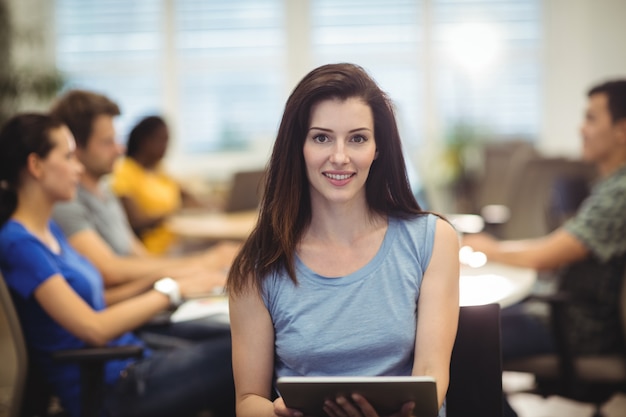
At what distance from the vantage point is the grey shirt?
2.68 metres

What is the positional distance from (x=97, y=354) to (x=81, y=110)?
1.27 m

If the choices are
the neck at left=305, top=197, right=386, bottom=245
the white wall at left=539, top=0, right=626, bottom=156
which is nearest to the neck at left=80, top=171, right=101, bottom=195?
the neck at left=305, top=197, right=386, bottom=245

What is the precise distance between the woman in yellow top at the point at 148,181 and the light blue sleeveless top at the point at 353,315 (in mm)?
2787

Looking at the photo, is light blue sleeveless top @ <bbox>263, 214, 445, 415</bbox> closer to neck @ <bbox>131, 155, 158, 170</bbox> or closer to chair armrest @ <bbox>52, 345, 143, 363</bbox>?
chair armrest @ <bbox>52, 345, 143, 363</bbox>

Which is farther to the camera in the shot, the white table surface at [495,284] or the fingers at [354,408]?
the white table surface at [495,284]

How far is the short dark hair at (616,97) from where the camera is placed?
2887 mm

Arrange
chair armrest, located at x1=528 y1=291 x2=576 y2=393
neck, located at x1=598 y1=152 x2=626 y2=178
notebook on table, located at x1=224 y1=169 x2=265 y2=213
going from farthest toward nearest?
notebook on table, located at x1=224 y1=169 x2=265 y2=213 → neck, located at x1=598 y1=152 x2=626 y2=178 → chair armrest, located at x1=528 y1=291 x2=576 y2=393

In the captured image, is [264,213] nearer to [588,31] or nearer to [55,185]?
[55,185]

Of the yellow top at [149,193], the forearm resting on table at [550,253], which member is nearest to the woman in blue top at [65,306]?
the forearm resting on table at [550,253]

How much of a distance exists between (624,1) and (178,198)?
576 centimetres

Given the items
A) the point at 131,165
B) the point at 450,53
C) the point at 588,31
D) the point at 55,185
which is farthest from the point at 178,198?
the point at 588,31

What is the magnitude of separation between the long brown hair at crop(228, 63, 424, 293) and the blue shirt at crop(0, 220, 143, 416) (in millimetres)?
635

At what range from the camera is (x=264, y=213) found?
67.7 inches

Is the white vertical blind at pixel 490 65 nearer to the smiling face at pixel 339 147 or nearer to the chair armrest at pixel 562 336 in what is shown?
the chair armrest at pixel 562 336
